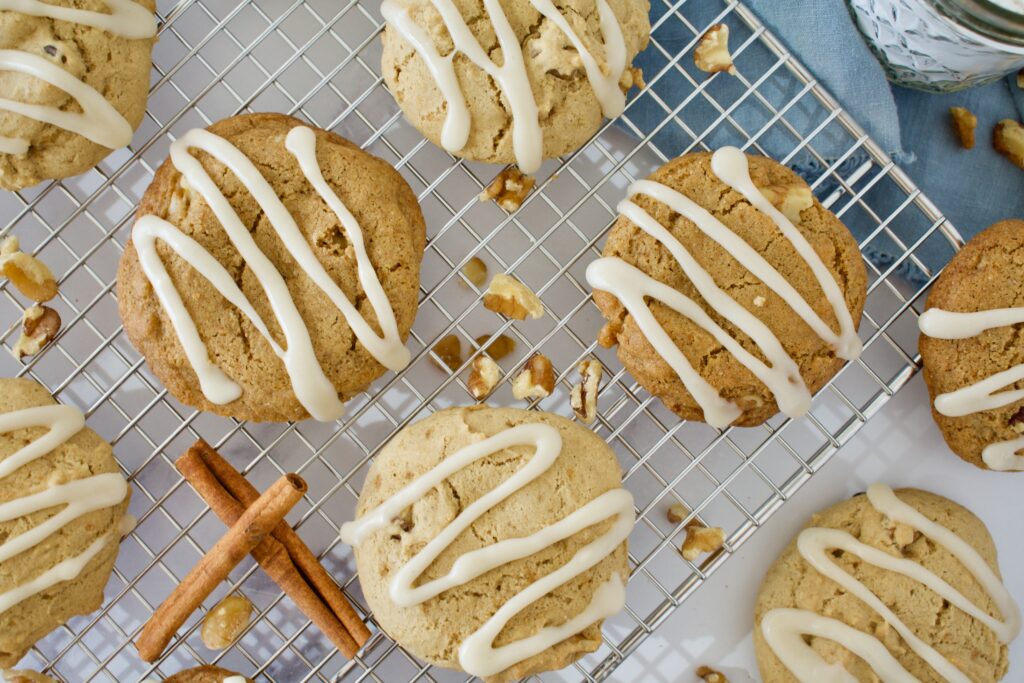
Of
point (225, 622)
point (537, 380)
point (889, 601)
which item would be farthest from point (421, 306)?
point (889, 601)

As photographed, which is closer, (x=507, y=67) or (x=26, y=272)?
(x=507, y=67)

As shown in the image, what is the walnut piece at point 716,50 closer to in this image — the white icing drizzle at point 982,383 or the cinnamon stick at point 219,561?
the white icing drizzle at point 982,383

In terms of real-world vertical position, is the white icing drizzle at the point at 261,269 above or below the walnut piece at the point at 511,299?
above

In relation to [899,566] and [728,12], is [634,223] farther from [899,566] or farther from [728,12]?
[899,566]

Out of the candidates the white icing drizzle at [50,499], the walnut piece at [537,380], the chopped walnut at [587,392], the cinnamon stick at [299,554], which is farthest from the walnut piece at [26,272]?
the chopped walnut at [587,392]

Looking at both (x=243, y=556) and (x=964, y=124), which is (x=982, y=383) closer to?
(x=964, y=124)

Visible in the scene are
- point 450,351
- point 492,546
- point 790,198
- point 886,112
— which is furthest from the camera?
point 450,351
